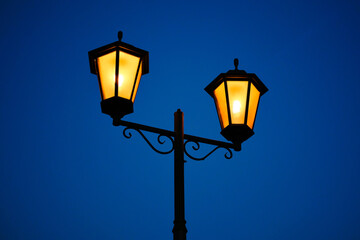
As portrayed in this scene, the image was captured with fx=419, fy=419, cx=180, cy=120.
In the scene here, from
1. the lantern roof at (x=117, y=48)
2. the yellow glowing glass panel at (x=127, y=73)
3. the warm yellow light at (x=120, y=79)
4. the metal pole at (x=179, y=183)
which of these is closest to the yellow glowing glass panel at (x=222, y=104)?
the metal pole at (x=179, y=183)

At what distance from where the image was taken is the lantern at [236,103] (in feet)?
15.1

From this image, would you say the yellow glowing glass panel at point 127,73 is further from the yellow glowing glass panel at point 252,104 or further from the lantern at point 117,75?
the yellow glowing glass panel at point 252,104

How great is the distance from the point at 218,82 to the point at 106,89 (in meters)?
1.30

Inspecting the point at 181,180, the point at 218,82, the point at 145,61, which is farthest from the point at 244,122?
the point at 145,61

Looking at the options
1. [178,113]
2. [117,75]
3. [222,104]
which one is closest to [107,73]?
[117,75]

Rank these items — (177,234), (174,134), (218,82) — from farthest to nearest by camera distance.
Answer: (218,82) < (174,134) < (177,234)

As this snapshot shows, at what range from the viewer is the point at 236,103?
465cm

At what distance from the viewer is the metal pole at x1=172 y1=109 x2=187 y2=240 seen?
3953 mm

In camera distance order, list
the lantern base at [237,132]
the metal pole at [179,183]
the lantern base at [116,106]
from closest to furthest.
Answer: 1. the metal pole at [179,183]
2. the lantern base at [116,106]
3. the lantern base at [237,132]

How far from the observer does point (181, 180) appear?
13.8 feet

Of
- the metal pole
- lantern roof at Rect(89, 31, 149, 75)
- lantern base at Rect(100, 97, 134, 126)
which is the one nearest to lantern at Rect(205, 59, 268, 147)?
the metal pole

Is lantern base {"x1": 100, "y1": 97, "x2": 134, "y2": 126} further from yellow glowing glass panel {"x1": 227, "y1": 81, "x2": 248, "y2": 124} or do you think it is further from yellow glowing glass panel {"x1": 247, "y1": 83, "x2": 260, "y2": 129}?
yellow glowing glass panel {"x1": 247, "y1": 83, "x2": 260, "y2": 129}

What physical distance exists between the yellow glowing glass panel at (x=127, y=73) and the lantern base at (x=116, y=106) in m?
0.07

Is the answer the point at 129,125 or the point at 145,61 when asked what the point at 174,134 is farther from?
the point at 145,61
